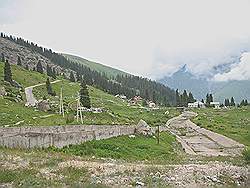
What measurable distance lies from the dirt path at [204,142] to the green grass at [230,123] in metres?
4.49

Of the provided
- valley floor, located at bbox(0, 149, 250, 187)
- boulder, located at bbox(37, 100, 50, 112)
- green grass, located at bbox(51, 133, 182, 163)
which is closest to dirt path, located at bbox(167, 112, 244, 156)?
green grass, located at bbox(51, 133, 182, 163)

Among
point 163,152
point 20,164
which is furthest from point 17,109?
point 20,164

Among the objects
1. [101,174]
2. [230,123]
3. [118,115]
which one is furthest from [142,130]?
[230,123]

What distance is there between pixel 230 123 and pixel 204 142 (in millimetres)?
57882

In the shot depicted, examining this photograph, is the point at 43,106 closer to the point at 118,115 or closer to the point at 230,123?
the point at 118,115

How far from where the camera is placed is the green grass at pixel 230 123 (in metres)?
106

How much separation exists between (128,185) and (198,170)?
7.58 m

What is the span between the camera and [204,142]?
292ft

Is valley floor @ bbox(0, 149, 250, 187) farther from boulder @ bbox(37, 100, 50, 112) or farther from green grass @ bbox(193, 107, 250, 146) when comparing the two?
boulder @ bbox(37, 100, 50, 112)

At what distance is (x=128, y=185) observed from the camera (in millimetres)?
24375

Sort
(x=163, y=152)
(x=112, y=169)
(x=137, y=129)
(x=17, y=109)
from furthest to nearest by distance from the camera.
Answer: (x=17, y=109) < (x=137, y=129) < (x=163, y=152) < (x=112, y=169)

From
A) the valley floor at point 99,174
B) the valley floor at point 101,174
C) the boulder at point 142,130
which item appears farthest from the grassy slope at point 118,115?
the valley floor at point 101,174

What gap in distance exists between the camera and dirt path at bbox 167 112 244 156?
70.4 m

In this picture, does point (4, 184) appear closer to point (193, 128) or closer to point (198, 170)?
point (198, 170)
